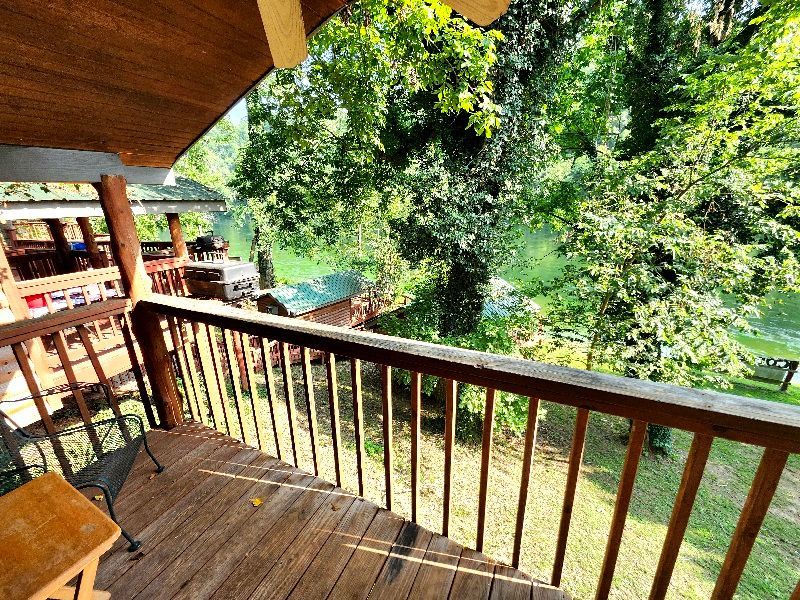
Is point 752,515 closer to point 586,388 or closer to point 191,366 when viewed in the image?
point 586,388

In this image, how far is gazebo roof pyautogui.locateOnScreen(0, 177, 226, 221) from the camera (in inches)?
232

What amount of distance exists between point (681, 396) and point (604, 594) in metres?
0.90

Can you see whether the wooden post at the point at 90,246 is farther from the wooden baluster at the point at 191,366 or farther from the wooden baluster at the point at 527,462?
the wooden baluster at the point at 527,462

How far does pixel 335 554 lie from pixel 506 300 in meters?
8.42

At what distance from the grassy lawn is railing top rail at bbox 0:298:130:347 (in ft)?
6.41

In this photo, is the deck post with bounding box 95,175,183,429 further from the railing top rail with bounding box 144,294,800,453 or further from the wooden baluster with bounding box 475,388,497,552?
the wooden baluster with bounding box 475,388,497,552

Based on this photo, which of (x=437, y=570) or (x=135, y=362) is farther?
(x=135, y=362)

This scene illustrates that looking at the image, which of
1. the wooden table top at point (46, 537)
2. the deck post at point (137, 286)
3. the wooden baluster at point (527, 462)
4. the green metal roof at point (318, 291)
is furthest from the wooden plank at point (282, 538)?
the green metal roof at point (318, 291)

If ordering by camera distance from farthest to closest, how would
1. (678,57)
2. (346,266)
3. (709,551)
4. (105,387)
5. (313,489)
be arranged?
1. (346,266)
2. (678,57)
3. (709,551)
4. (105,387)
5. (313,489)

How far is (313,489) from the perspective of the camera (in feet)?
6.61

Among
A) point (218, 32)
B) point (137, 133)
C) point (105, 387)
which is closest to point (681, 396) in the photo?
point (218, 32)

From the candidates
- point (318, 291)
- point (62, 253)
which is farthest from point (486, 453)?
point (318, 291)

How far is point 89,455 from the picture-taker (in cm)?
228

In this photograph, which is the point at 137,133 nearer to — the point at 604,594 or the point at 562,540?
the point at 562,540
